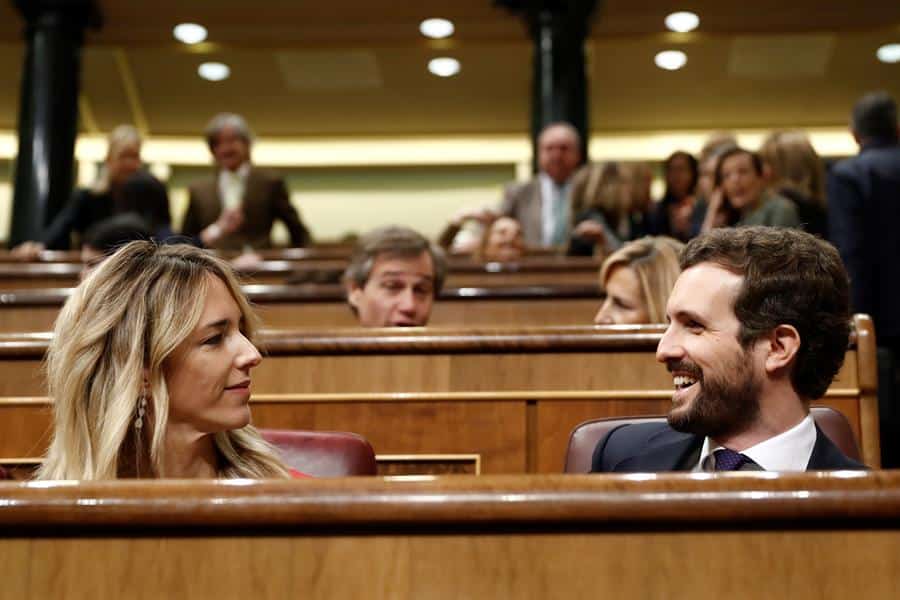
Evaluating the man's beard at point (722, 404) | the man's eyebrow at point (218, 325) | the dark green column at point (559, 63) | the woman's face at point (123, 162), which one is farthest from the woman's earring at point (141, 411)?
the dark green column at point (559, 63)

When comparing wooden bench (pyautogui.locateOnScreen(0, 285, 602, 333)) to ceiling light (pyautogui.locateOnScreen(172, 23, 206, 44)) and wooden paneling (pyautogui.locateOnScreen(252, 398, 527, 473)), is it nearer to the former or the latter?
wooden paneling (pyautogui.locateOnScreen(252, 398, 527, 473))

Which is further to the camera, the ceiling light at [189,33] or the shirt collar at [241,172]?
the ceiling light at [189,33]

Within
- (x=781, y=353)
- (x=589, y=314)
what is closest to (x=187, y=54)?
(x=589, y=314)

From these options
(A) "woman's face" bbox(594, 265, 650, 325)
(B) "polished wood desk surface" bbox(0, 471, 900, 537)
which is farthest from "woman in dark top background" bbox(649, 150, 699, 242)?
(B) "polished wood desk surface" bbox(0, 471, 900, 537)

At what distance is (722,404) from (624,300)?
0.87 metres

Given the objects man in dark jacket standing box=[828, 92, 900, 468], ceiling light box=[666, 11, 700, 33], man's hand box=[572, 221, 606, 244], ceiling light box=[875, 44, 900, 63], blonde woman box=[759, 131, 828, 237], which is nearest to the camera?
man in dark jacket standing box=[828, 92, 900, 468]

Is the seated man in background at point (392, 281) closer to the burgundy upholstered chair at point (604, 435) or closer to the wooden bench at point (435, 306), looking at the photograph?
the wooden bench at point (435, 306)

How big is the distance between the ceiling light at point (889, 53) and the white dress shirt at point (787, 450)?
5.84 m

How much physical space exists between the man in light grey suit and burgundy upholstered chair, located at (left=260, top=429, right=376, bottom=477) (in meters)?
2.68

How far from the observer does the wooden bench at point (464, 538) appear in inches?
37.5

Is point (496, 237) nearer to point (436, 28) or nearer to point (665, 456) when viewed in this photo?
point (665, 456)

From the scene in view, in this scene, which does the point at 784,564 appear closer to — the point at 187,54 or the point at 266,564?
the point at 266,564

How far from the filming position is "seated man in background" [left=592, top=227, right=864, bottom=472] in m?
1.53

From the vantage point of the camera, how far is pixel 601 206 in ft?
12.5
